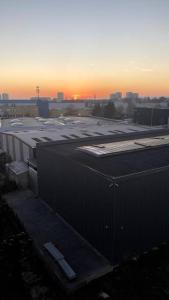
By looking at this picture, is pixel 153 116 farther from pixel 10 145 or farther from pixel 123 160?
pixel 123 160

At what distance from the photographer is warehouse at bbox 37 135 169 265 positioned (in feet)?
39.7

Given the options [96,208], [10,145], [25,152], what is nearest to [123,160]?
[96,208]

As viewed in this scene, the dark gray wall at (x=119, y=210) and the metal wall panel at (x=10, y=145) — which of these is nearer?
the dark gray wall at (x=119, y=210)

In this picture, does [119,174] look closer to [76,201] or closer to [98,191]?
[98,191]

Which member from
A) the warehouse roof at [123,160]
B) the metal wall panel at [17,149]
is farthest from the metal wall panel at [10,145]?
the warehouse roof at [123,160]

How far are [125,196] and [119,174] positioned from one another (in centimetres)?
161

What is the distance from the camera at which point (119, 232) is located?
12188 mm

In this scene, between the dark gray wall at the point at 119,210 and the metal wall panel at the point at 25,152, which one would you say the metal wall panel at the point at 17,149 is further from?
the dark gray wall at the point at 119,210

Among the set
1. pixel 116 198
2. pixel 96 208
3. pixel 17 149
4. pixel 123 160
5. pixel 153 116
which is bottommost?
pixel 96 208

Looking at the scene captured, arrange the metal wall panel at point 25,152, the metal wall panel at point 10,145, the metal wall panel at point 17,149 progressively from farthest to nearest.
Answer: the metal wall panel at point 10,145, the metal wall panel at point 17,149, the metal wall panel at point 25,152

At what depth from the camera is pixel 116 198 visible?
38.4 ft

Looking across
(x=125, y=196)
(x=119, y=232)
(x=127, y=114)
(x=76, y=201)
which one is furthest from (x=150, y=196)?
(x=127, y=114)

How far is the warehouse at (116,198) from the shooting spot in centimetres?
1212

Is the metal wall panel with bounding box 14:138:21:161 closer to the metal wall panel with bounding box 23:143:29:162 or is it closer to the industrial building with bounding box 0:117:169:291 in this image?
the metal wall panel with bounding box 23:143:29:162
